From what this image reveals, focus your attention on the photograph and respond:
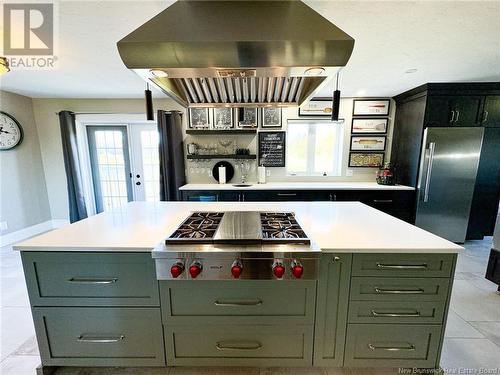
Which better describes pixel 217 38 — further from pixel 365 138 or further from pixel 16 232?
pixel 16 232

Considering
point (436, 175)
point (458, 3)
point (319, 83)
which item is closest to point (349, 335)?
point (319, 83)

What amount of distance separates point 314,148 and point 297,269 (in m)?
3.07

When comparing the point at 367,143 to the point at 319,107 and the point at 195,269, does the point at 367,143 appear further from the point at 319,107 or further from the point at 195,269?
the point at 195,269

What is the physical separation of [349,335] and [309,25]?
169 centimetres

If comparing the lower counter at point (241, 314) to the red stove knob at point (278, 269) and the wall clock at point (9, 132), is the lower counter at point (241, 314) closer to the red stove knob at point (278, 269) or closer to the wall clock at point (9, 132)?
the red stove knob at point (278, 269)

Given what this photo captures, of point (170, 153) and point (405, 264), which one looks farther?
point (170, 153)

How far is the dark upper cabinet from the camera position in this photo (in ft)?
9.55

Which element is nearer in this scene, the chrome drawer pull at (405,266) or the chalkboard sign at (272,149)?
the chrome drawer pull at (405,266)

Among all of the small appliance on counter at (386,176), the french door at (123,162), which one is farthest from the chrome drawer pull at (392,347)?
the french door at (123,162)

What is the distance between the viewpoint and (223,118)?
3451 millimetres

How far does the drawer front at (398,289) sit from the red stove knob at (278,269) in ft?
1.40

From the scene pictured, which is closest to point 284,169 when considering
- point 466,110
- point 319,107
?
point 319,107

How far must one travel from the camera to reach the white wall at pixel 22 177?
10.6 feet

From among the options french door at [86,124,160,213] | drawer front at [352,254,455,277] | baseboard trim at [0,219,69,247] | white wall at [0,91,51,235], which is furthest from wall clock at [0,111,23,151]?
drawer front at [352,254,455,277]
